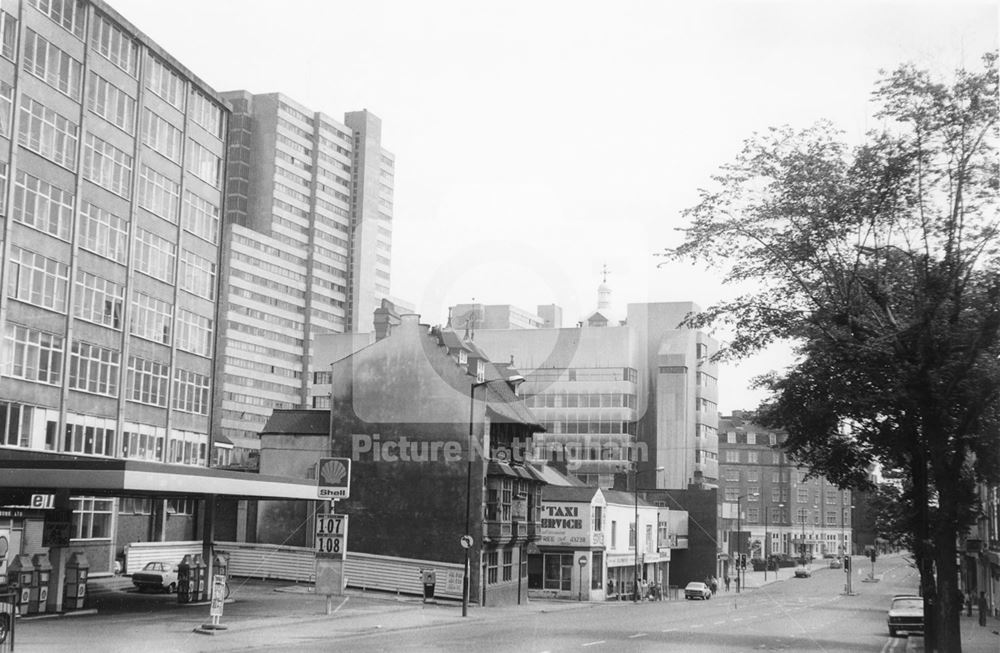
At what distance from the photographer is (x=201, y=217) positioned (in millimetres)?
60031

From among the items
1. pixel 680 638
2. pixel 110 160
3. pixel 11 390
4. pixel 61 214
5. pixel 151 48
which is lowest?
pixel 680 638

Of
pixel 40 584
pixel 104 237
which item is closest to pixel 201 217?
pixel 104 237

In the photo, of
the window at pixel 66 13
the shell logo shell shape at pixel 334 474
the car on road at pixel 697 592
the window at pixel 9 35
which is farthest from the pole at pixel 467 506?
the car on road at pixel 697 592

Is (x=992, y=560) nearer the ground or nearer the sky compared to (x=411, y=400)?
nearer the ground

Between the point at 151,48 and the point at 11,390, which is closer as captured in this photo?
the point at 11,390

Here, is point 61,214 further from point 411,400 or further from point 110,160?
point 411,400

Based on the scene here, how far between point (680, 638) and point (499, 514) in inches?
906

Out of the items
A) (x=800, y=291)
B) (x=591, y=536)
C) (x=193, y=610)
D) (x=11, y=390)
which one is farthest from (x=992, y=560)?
(x=11, y=390)

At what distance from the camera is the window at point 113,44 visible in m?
49.6

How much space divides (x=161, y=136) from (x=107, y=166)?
5605 millimetres

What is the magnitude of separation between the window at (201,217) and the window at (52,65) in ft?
35.9

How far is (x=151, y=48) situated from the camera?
2131 inches

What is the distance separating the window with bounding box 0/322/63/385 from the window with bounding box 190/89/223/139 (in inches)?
Answer: 686

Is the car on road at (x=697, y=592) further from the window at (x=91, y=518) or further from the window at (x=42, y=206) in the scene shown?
the window at (x=42, y=206)
